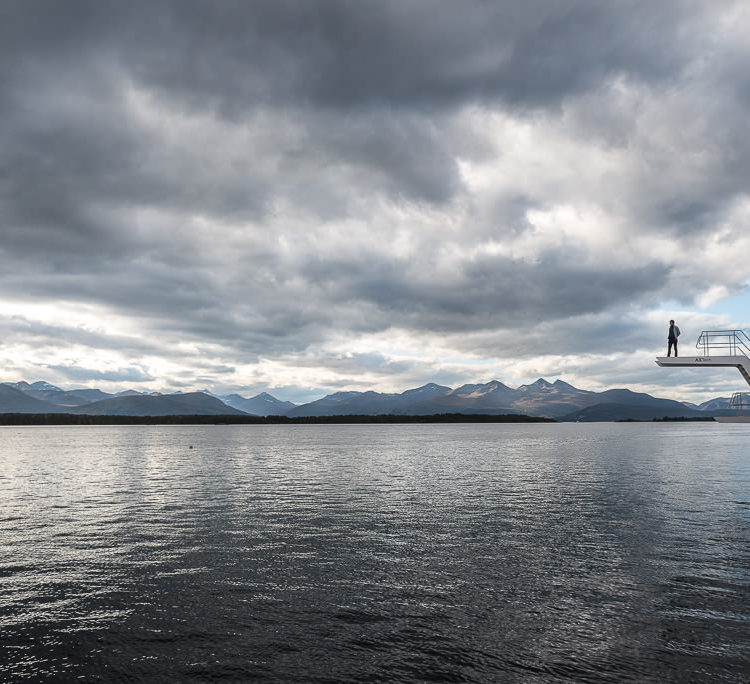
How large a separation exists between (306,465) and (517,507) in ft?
148

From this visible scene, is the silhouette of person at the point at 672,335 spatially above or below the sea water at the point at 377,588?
above

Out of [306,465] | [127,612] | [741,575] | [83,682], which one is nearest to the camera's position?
[83,682]

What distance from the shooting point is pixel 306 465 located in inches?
3142

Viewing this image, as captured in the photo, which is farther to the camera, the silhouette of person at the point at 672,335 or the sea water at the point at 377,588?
the silhouette of person at the point at 672,335

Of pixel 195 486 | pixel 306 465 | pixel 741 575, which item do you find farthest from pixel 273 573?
pixel 306 465

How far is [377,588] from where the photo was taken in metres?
21.4

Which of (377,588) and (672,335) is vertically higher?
(672,335)

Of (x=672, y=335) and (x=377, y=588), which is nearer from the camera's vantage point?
(x=377, y=588)

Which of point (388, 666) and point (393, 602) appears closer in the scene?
point (388, 666)

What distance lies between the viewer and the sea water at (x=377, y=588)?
15164 mm

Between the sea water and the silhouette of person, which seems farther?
the silhouette of person

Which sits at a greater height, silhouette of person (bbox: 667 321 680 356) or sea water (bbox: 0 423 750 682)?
silhouette of person (bbox: 667 321 680 356)

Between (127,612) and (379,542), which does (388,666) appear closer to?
(127,612)

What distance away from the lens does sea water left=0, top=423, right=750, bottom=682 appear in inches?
597
